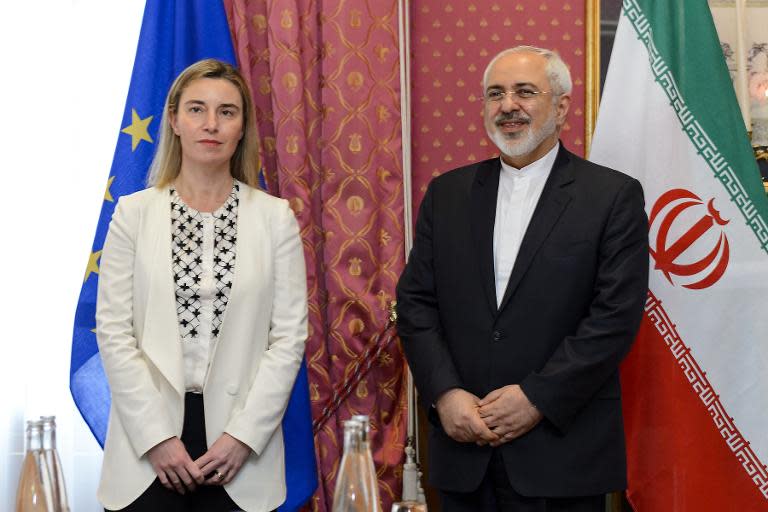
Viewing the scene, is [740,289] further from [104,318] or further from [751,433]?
[104,318]

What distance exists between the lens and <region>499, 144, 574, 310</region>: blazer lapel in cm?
240

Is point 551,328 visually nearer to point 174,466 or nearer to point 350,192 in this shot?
point 174,466

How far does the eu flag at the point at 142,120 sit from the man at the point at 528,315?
1.74ft

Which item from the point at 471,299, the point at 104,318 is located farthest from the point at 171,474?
the point at 471,299

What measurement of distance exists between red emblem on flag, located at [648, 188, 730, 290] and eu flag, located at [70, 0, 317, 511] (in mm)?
1215

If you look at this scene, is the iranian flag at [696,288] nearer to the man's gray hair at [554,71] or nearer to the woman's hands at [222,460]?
the man's gray hair at [554,71]

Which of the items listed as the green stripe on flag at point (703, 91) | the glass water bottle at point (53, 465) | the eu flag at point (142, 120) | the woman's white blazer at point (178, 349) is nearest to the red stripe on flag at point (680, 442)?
the green stripe on flag at point (703, 91)

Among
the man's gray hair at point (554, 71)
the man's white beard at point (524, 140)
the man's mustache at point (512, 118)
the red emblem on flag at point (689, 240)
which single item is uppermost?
the man's gray hair at point (554, 71)

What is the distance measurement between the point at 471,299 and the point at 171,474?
0.88 metres

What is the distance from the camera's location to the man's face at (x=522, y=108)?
256 centimetres

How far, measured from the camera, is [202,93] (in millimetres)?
2387

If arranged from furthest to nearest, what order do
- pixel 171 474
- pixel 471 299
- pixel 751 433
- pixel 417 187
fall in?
pixel 417 187 → pixel 751 433 → pixel 471 299 → pixel 171 474

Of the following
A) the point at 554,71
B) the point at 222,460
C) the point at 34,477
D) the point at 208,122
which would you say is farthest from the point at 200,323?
the point at 554,71

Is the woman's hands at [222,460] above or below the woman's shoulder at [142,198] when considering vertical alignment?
below
